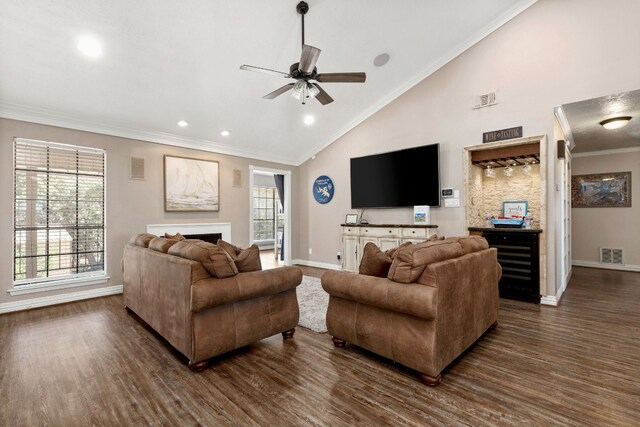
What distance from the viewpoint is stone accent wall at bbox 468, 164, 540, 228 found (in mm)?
4605

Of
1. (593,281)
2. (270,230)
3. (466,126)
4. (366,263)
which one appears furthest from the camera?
(270,230)

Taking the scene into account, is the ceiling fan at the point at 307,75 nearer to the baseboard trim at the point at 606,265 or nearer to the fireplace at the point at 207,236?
the fireplace at the point at 207,236

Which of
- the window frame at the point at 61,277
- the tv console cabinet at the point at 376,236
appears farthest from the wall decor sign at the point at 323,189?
the window frame at the point at 61,277

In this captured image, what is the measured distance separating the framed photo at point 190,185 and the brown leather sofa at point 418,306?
393 cm

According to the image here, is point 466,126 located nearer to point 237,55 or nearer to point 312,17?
point 312,17

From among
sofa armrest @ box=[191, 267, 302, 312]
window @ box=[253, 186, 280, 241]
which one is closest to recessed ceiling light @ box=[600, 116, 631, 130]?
sofa armrest @ box=[191, 267, 302, 312]

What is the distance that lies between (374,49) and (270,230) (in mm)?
7116

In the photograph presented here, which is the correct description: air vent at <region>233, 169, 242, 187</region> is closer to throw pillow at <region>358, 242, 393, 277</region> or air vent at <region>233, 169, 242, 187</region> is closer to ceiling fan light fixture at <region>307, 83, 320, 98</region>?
ceiling fan light fixture at <region>307, 83, 320, 98</region>

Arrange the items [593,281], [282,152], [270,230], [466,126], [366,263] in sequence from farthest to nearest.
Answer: [270,230], [282,152], [593,281], [466,126], [366,263]

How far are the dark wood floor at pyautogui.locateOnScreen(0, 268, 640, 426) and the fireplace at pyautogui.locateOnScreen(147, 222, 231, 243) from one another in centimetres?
215

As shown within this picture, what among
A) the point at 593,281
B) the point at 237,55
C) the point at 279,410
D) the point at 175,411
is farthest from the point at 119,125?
the point at 593,281

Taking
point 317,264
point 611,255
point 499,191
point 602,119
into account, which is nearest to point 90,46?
Answer: point 317,264

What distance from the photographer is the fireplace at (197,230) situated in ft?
17.0

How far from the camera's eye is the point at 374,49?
176 inches
